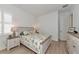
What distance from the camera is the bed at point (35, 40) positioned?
1.54 metres

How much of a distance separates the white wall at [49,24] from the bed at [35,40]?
89 mm

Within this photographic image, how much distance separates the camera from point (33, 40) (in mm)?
1611

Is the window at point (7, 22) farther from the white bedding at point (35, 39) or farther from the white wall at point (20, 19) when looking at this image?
the white bedding at point (35, 39)

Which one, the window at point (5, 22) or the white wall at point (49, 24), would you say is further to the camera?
the white wall at point (49, 24)

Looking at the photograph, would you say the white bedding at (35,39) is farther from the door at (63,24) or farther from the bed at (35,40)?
the door at (63,24)

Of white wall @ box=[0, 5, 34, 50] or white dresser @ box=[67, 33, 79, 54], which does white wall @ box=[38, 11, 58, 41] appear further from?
white dresser @ box=[67, 33, 79, 54]

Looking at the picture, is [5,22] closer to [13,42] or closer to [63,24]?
[13,42]

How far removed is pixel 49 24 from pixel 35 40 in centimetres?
36

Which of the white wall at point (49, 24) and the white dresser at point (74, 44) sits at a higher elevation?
the white wall at point (49, 24)

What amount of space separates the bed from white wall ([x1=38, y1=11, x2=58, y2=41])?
0.09 meters

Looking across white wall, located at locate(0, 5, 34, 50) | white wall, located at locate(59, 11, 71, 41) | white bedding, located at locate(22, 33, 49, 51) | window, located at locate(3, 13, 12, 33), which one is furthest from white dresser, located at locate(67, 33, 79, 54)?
window, located at locate(3, 13, 12, 33)

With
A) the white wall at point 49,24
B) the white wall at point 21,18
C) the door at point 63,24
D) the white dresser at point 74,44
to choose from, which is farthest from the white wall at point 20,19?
the white dresser at point 74,44

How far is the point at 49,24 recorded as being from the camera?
1614 millimetres
